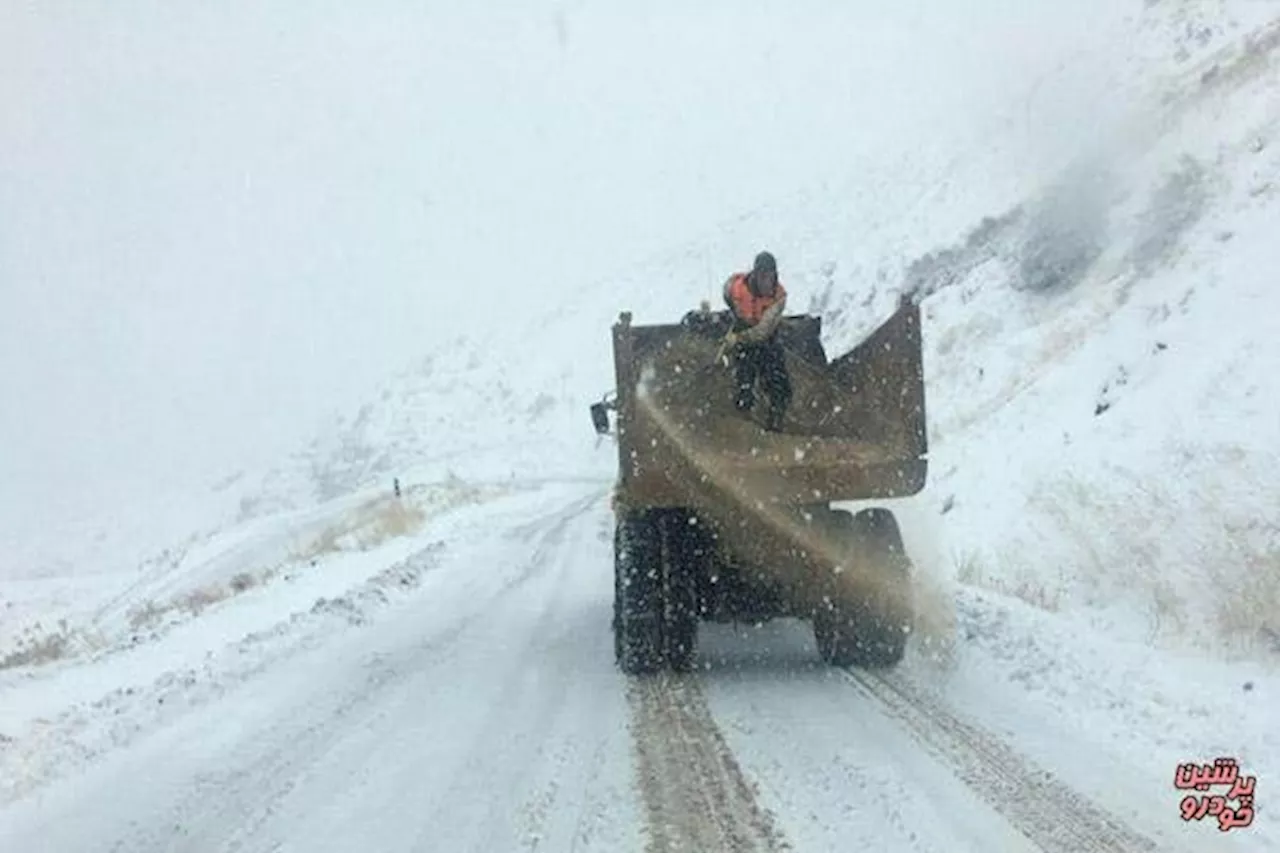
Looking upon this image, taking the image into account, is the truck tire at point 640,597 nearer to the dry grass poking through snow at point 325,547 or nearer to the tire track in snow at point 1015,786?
the tire track in snow at point 1015,786

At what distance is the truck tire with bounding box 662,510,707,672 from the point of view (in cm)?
916

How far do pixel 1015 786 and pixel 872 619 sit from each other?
9.58 feet

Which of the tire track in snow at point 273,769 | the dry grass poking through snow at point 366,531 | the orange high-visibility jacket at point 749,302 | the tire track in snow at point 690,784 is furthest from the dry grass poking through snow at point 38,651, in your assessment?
the orange high-visibility jacket at point 749,302

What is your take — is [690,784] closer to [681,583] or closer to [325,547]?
[681,583]

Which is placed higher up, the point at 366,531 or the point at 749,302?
the point at 749,302

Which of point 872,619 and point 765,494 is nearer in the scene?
point 765,494

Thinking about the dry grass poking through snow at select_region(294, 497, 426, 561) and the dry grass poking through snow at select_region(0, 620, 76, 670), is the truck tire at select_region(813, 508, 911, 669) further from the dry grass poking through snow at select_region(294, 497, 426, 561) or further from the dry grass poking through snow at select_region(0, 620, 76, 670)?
the dry grass poking through snow at select_region(294, 497, 426, 561)

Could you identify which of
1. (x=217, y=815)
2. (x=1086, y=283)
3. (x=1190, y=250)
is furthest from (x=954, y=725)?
(x=1086, y=283)

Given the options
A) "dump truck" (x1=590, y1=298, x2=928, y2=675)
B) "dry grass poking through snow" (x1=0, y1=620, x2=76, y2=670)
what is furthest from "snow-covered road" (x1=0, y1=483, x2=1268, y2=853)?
"dry grass poking through snow" (x1=0, y1=620, x2=76, y2=670)

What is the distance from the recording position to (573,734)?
7.47 m

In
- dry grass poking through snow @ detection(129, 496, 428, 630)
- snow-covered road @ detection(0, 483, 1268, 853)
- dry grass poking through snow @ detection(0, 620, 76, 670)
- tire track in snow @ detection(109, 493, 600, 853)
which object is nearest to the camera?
snow-covered road @ detection(0, 483, 1268, 853)

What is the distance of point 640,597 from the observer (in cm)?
909

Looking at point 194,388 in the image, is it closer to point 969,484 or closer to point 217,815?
point 969,484

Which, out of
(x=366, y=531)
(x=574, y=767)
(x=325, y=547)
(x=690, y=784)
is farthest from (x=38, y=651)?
(x=366, y=531)
